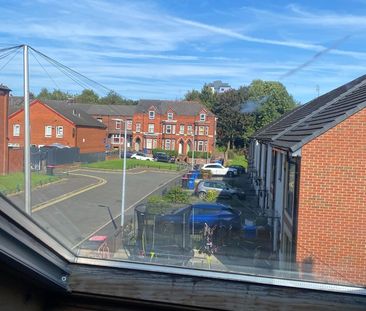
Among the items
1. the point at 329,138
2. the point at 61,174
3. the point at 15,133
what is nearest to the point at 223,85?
the point at 61,174

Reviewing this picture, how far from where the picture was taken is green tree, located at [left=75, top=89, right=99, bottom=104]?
2150 millimetres

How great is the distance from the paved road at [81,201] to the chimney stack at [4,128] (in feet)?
0.53

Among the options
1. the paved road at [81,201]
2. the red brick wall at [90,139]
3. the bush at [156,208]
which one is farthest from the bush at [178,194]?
the red brick wall at [90,139]

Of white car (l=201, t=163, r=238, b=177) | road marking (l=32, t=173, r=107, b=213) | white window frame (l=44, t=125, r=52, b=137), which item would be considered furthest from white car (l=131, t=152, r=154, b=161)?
white car (l=201, t=163, r=238, b=177)

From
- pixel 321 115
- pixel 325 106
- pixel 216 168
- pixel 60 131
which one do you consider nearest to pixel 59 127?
pixel 60 131

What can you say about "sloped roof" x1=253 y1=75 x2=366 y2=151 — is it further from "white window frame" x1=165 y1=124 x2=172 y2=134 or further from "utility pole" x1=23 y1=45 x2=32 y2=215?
"utility pole" x1=23 y1=45 x2=32 y2=215

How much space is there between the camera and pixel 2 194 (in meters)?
1.58

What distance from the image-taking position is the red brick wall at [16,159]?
6.20ft

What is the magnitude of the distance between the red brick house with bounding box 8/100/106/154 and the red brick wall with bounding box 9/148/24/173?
0.11 feet

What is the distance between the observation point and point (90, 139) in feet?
10.4

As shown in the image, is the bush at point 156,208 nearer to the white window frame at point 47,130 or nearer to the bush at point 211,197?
the white window frame at point 47,130

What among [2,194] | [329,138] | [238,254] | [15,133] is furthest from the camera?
[329,138]

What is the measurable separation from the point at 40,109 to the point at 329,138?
25.5 ft

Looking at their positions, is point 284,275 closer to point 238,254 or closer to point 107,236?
point 238,254
